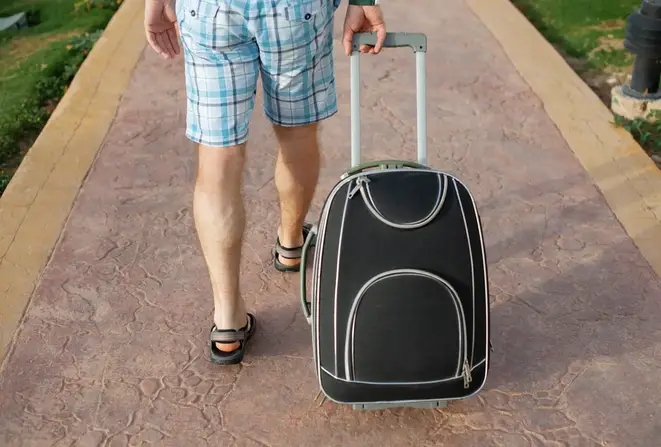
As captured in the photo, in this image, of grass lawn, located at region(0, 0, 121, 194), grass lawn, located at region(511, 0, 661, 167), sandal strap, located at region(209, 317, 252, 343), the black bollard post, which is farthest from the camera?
grass lawn, located at region(511, 0, 661, 167)

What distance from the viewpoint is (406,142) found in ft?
12.6

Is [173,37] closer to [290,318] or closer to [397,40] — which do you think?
[397,40]

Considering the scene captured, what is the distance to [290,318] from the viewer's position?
2838mm

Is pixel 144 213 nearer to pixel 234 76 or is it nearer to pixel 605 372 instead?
pixel 234 76

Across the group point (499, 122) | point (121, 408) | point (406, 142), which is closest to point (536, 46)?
point (499, 122)

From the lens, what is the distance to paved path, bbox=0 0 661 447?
7.93 ft

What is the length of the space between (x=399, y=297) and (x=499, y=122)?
6.73 feet

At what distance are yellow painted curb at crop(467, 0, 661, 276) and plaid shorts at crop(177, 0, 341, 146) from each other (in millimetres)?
1468

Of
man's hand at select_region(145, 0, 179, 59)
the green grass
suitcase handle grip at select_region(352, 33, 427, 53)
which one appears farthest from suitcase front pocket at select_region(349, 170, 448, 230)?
the green grass

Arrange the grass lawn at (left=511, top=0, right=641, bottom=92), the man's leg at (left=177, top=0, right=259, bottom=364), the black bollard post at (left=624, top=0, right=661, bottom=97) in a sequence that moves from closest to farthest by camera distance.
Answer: the man's leg at (left=177, top=0, right=259, bottom=364)
the black bollard post at (left=624, top=0, right=661, bottom=97)
the grass lawn at (left=511, top=0, right=641, bottom=92)

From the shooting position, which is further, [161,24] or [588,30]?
[588,30]

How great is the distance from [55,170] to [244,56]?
1.66 metres

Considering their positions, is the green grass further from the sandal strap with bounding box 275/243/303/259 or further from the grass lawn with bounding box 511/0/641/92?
the sandal strap with bounding box 275/243/303/259

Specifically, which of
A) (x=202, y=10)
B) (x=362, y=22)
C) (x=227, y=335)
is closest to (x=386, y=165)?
(x=362, y=22)
